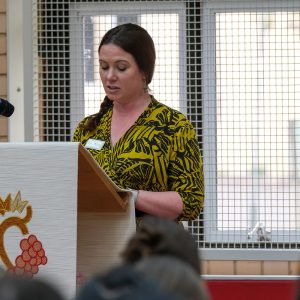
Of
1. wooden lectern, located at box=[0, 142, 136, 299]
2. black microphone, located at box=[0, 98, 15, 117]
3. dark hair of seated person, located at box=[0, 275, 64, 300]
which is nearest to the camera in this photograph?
dark hair of seated person, located at box=[0, 275, 64, 300]

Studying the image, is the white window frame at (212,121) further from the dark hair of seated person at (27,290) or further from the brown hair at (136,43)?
the dark hair of seated person at (27,290)

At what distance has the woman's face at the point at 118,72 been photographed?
2.30 metres

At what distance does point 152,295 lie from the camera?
0.64 m

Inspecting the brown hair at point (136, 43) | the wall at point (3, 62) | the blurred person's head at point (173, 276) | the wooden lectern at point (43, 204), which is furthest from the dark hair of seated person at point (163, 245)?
the wall at point (3, 62)

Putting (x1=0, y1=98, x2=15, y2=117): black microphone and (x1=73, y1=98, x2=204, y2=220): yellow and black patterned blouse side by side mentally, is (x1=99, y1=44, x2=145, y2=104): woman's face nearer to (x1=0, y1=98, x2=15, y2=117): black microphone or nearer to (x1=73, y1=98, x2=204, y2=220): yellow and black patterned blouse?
(x1=73, y1=98, x2=204, y2=220): yellow and black patterned blouse

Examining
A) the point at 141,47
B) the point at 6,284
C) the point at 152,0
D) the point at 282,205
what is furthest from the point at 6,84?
the point at 6,284

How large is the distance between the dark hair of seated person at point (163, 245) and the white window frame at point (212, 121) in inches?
128

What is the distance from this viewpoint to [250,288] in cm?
392

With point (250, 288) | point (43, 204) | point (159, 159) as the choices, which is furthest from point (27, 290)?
point (250, 288)

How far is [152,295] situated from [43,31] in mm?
3568

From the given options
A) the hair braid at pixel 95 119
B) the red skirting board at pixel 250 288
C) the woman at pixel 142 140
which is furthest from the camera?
the red skirting board at pixel 250 288

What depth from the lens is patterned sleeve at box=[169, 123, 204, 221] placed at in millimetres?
2283

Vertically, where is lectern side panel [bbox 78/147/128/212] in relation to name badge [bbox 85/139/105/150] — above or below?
below

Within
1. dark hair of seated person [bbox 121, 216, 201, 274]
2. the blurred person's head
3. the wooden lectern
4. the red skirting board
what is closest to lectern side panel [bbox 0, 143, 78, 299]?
the wooden lectern
